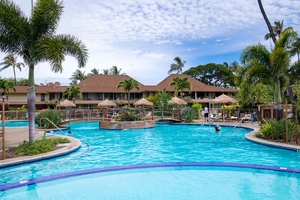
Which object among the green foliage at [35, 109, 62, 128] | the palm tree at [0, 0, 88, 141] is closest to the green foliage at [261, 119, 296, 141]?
the palm tree at [0, 0, 88, 141]

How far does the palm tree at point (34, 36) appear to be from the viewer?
964 centimetres

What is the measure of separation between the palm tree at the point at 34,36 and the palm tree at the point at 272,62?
367 inches

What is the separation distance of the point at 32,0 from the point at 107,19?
269 inches

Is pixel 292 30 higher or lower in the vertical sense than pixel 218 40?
lower

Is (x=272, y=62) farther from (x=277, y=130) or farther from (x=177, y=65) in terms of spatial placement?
(x=177, y=65)

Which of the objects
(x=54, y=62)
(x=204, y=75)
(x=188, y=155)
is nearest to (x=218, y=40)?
(x=188, y=155)

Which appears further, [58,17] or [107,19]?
[107,19]

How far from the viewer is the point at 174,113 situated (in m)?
27.7

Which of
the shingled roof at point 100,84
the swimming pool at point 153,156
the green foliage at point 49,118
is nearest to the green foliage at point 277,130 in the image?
the swimming pool at point 153,156

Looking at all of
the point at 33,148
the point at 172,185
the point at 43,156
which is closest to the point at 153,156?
the point at 172,185

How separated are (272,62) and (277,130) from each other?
3.42m

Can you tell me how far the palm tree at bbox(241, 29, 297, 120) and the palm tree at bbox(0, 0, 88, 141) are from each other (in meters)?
9.32

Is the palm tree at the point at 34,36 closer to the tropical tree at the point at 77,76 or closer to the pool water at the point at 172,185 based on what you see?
the pool water at the point at 172,185

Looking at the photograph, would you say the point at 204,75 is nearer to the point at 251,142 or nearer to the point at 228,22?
the point at 228,22
